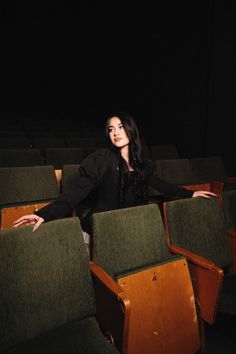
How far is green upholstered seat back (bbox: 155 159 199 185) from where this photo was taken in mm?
2785

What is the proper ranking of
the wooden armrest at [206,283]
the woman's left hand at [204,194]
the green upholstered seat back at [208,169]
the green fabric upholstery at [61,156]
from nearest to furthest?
the wooden armrest at [206,283]
the woman's left hand at [204,194]
the green fabric upholstery at [61,156]
the green upholstered seat back at [208,169]

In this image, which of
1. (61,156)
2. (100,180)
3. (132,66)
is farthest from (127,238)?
(132,66)

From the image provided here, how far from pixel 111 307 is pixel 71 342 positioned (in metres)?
0.18

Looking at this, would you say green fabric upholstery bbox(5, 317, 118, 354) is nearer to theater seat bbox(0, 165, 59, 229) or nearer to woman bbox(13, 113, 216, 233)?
woman bbox(13, 113, 216, 233)

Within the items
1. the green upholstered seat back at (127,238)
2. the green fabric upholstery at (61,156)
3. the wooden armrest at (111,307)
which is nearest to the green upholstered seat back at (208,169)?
the green fabric upholstery at (61,156)

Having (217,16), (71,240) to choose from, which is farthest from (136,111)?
(71,240)

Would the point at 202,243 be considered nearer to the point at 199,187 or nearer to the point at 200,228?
the point at 200,228

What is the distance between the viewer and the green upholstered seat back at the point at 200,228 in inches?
61.3

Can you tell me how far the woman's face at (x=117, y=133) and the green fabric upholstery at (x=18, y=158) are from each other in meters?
1.32

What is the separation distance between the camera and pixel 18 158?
2.65m

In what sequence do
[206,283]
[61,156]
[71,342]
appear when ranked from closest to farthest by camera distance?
[71,342] → [206,283] → [61,156]

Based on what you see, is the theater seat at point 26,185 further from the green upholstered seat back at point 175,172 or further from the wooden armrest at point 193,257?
the green upholstered seat back at point 175,172

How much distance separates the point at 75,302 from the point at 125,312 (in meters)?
0.27

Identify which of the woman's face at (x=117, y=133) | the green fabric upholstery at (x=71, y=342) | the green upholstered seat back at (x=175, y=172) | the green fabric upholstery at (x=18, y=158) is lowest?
the green fabric upholstery at (x=71, y=342)
